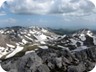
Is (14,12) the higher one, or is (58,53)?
(14,12)

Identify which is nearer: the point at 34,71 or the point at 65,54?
the point at 34,71

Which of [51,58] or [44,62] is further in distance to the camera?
[51,58]

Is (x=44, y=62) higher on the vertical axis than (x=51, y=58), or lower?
higher

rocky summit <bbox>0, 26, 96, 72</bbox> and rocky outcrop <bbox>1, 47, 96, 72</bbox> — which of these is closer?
rocky outcrop <bbox>1, 47, 96, 72</bbox>

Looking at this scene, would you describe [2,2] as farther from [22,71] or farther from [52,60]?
[52,60]

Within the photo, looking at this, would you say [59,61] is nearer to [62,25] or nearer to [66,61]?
[66,61]

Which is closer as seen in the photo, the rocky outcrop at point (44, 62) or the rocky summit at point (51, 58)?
the rocky outcrop at point (44, 62)

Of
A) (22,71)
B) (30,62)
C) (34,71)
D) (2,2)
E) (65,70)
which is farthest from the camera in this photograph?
(65,70)

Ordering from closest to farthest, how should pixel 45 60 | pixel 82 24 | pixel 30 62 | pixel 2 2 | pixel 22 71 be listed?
1. pixel 2 2
2. pixel 82 24
3. pixel 22 71
4. pixel 45 60
5. pixel 30 62

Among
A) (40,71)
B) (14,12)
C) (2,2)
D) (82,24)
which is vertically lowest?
(40,71)

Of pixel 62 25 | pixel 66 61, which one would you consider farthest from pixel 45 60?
pixel 62 25
